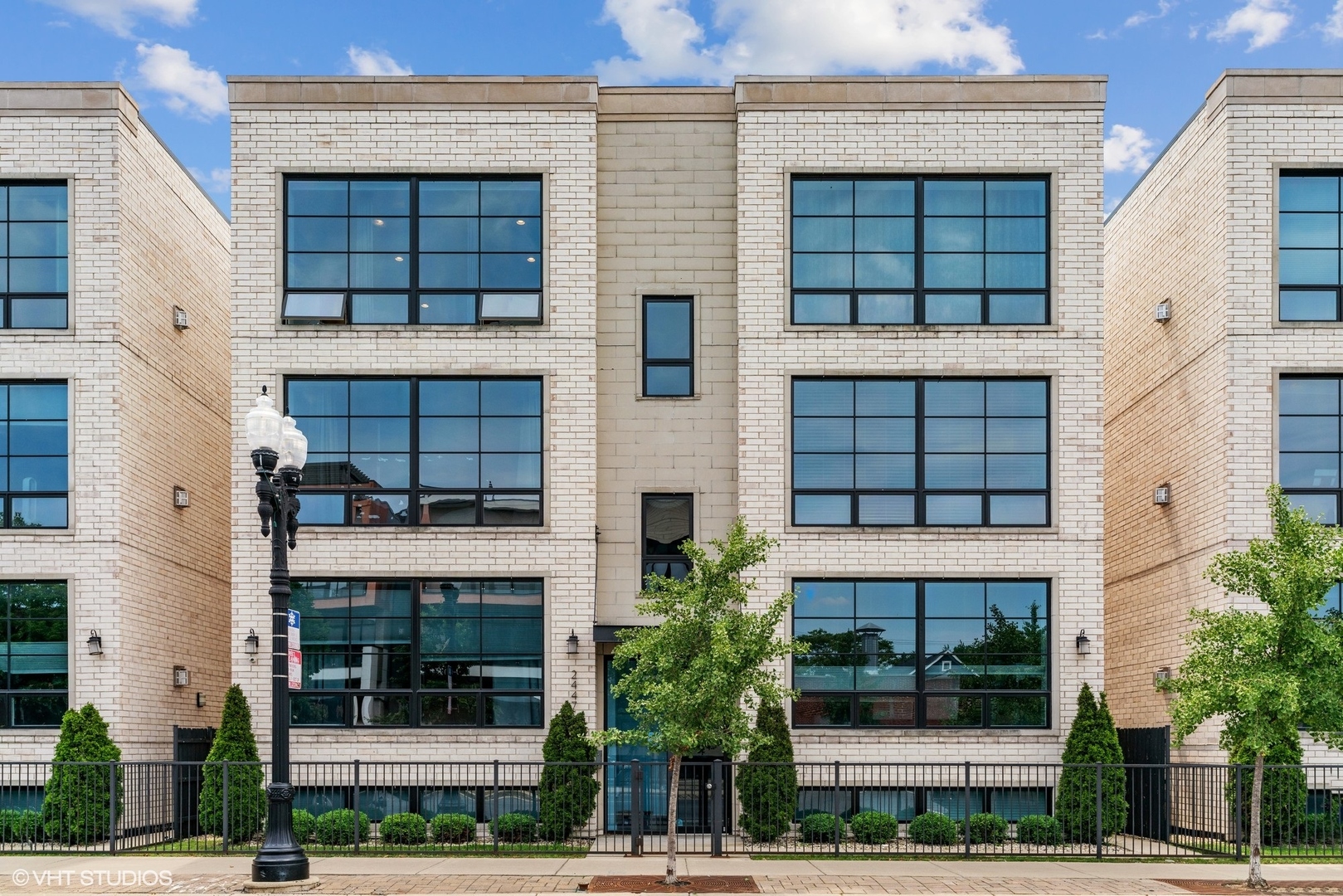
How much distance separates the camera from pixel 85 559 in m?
20.2

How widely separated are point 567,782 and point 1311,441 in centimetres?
1324

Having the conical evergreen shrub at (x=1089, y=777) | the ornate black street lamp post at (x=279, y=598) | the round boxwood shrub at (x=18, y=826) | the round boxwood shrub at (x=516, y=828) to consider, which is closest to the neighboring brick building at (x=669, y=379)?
the conical evergreen shrub at (x=1089, y=777)

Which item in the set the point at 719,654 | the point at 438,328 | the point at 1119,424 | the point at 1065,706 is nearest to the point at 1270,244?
the point at 1119,424

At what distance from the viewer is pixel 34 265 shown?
818 inches

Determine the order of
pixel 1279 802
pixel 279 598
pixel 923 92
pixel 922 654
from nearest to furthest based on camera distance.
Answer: pixel 279 598
pixel 1279 802
pixel 922 654
pixel 923 92

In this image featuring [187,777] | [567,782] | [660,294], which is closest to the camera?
[567,782]

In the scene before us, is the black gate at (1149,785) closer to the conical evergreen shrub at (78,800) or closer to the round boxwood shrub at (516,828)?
the round boxwood shrub at (516,828)

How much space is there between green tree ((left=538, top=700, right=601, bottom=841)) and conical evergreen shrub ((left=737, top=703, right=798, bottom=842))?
233 centimetres

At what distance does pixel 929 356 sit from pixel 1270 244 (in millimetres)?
5789

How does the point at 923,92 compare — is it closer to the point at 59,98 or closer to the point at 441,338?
the point at 441,338

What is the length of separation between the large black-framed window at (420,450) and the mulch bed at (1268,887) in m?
11.1

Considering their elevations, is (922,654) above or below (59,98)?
below

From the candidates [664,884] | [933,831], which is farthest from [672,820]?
[933,831]

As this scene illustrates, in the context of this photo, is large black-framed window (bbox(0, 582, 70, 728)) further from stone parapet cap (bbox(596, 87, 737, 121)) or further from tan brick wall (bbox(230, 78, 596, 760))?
stone parapet cap (bbox(596, 87, 737, 121))
